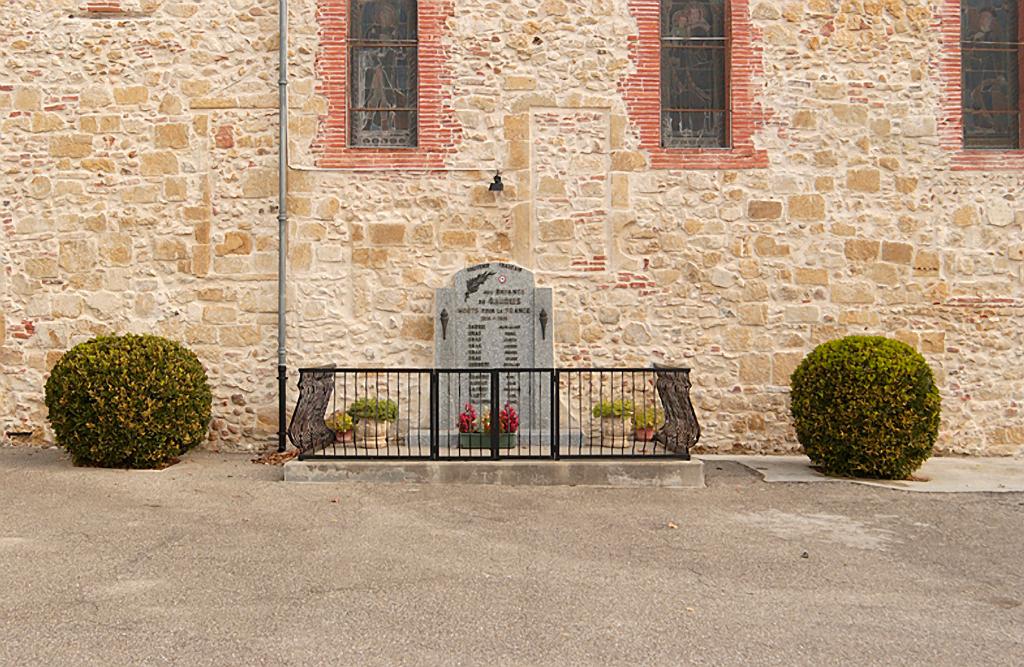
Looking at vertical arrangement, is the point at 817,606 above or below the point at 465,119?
below

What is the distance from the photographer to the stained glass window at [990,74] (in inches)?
400

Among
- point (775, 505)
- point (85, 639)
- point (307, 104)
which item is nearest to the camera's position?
point (85, 639)

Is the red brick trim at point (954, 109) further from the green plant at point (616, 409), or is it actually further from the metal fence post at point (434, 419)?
the metal fence post at point (434, 419)

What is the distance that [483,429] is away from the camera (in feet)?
27.9

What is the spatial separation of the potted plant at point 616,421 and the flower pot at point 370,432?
7.27 feet

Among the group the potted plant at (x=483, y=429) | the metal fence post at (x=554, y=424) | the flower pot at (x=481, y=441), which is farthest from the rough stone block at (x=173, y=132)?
the metal fence post at (x=554, y=424)

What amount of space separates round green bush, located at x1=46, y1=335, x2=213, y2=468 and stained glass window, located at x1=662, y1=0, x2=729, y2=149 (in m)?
6.28

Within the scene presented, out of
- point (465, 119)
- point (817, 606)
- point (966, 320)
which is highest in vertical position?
point (465, 119)

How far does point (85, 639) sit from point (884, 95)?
9.72 m

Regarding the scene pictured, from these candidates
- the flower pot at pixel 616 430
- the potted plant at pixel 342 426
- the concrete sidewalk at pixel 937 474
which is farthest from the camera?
the flower pot at pixel 616 430

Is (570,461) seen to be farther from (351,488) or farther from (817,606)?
(817,606)

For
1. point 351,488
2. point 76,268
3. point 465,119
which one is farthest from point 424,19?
point 351,488

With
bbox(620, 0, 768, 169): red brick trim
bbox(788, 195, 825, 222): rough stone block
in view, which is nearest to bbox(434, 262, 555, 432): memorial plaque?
bbox(620, 0, 768, 169): red brick trim

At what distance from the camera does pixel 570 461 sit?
7.87m
